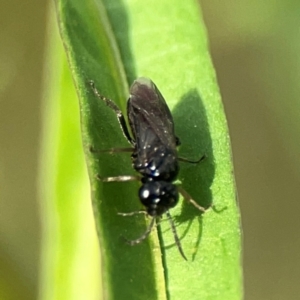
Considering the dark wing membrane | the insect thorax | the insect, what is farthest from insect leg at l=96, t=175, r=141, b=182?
the dark wing membrane

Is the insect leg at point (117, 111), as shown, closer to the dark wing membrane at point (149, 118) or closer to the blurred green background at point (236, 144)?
the dark wing membrane at point (149, 118)

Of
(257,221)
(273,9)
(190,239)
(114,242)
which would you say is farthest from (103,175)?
(257,221)

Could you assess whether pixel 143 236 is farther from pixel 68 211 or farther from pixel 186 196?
pixel 68 211

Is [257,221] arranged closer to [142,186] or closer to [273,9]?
[273,9]

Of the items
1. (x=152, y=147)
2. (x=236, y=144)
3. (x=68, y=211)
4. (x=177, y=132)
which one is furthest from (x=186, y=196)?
(x=236, y=144)

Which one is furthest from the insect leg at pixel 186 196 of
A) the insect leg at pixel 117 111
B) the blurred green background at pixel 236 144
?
the blurred green background at pixel 236 144
